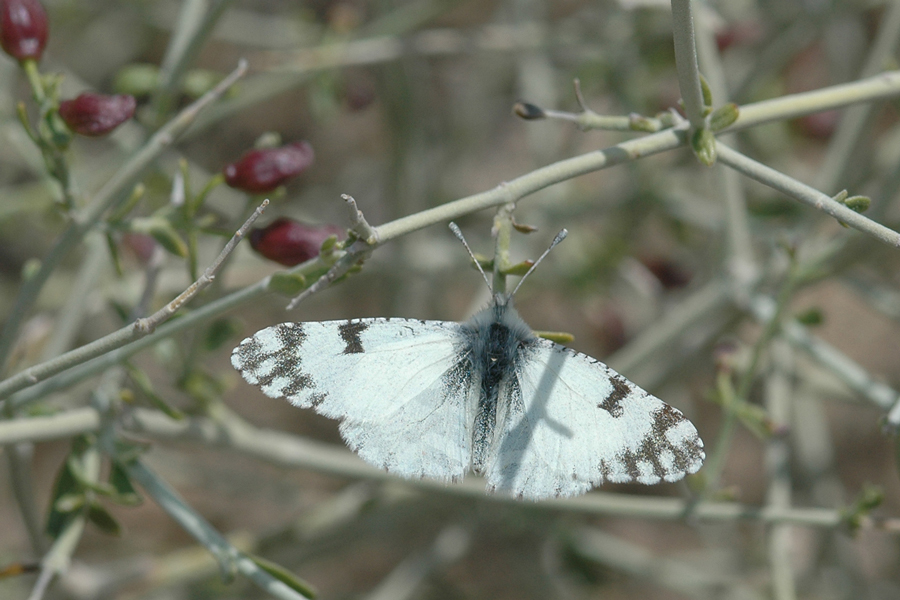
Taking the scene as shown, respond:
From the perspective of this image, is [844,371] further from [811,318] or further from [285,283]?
[285,283]

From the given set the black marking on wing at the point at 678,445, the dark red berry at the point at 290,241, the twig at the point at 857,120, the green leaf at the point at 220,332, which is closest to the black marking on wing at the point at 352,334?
the dark red berry at the point at 290,241

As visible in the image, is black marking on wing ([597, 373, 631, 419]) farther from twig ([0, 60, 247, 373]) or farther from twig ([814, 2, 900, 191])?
twig ([814, 2, 900, 191])

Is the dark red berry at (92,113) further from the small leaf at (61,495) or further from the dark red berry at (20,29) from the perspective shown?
the small leaf at (61,495)

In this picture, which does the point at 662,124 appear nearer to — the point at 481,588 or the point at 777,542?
the point at 777,542

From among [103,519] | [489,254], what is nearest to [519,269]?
[103,519]

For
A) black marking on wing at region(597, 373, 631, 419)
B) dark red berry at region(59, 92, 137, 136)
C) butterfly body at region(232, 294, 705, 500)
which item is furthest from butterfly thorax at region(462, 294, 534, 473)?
dark red berry at region(59, 92, 137, 136)
